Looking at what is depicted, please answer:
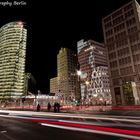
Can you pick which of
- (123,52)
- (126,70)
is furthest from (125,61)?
(123,52)

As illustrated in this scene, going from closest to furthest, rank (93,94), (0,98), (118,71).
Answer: (118,71) → (93,94) → (0,98)

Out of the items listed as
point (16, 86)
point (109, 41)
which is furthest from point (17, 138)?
point (16, 86)

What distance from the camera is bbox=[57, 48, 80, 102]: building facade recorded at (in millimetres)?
173325

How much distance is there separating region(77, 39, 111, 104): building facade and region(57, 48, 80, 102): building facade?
21.9 metres

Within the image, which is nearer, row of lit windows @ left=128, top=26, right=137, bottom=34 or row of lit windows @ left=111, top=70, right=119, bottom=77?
row of lit windows @ left=128, top=26, right=137, bottom=34

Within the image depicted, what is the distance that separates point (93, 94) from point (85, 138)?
12356 centimetres

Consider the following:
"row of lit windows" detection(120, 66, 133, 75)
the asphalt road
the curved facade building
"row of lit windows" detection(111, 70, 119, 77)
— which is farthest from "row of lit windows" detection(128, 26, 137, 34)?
the curved facade building

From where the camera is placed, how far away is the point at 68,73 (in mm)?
178875

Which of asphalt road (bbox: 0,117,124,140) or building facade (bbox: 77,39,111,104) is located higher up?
building facade (bbox: 77,39,111,104)

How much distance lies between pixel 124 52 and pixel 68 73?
116 meters

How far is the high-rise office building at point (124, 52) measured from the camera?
5997 cm

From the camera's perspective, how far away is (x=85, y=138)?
26.1 ft

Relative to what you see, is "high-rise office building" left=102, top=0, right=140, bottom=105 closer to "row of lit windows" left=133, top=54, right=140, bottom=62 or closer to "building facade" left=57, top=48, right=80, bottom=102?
"row of lit windows" left=133, top=54, right=140, bottom=62

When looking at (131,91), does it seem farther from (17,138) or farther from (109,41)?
(17,138)
